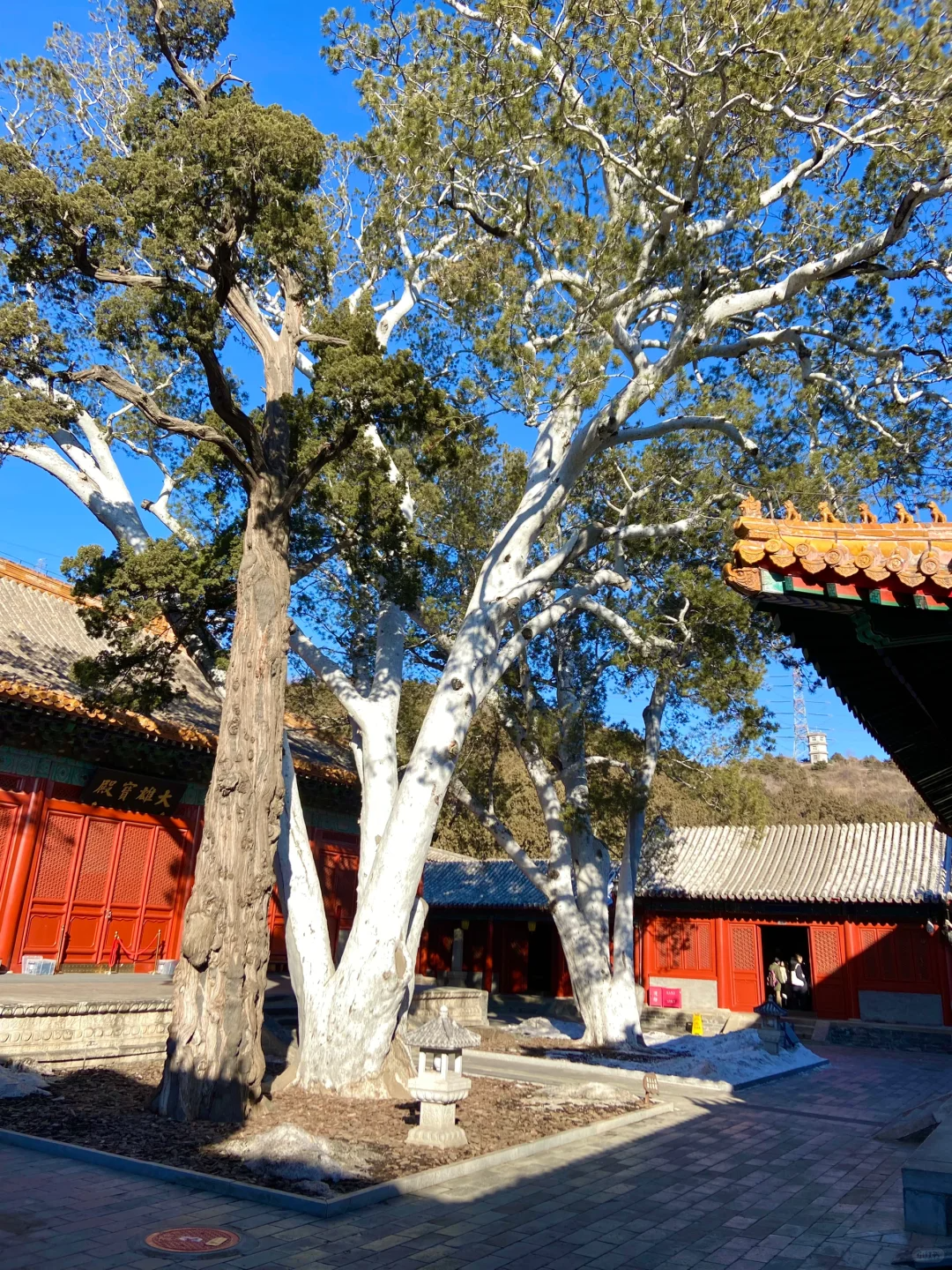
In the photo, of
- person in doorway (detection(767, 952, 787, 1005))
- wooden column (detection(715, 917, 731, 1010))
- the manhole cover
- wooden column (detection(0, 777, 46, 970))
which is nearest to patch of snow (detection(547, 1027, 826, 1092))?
person in doorway (detection(767, 952, 787, 1005))

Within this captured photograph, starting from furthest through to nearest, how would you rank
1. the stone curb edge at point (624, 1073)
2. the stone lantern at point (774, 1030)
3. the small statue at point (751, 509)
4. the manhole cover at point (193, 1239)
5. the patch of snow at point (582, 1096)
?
the stone lantern at point (774, 1030) < the stone curb edge at point (624, 1073) < the patch of snow at point (582, 1096) < the manhole cover at point (193, 1239) < the small statue at point (751, 509)

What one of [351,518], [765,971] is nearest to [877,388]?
[351,518]

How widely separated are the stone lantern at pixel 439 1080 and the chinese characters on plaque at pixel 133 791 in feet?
26.0

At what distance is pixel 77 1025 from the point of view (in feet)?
26.5

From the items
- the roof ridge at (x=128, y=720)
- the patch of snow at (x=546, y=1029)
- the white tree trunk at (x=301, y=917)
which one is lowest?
the patch of snow at (x=546, y=1029)

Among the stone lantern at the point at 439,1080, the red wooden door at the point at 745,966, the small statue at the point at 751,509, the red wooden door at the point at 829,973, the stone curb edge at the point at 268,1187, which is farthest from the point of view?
the red wooden door at the point at 745,966

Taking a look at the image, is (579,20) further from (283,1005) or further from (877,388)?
(283,1005)

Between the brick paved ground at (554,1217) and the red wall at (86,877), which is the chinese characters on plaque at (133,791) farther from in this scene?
the brick paved ground at (554,1217)

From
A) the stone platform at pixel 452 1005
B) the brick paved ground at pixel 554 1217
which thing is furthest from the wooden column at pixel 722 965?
the brick paved ground at pixel 554 1217

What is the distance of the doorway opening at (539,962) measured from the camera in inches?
949

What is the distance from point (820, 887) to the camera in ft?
62.6

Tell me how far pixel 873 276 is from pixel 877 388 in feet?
4.30

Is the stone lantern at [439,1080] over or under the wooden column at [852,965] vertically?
under

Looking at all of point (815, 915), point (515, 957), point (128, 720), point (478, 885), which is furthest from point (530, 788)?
point (128, 720)
